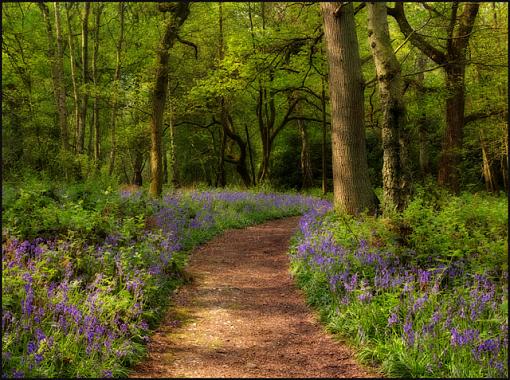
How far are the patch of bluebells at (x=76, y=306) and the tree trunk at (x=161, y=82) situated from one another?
7353 mm

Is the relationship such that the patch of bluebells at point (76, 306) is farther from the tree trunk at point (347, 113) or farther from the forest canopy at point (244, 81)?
the forest canopy at point (244, 81)

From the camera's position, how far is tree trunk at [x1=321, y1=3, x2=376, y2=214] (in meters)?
9.73

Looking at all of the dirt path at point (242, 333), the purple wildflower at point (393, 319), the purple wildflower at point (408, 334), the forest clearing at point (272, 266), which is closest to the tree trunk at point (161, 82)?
the forest clearing at point (272, 266)

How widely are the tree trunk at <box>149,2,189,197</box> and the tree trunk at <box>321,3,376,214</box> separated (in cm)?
622

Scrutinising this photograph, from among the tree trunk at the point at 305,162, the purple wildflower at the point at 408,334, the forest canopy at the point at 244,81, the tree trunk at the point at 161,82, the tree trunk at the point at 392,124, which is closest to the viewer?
the purple wildflower at the point at 408,334

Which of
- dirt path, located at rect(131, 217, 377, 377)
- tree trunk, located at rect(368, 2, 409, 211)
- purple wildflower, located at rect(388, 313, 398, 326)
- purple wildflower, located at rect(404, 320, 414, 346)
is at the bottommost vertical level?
dirt path, located at rect(131, 217, 377, 377)

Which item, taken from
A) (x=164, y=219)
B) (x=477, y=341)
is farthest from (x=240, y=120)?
(x=477, y=341)

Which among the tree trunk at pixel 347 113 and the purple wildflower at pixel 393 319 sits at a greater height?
the tree trunk at pixel 347 113

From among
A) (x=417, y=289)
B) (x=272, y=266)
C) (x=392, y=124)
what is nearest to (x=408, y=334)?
(x=417, y=289)

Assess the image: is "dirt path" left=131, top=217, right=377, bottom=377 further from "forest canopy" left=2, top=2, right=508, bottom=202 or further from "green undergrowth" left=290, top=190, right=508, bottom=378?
"forest canopy" left=2, top=2, right=508, bottom=202

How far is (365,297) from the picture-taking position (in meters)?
5.43

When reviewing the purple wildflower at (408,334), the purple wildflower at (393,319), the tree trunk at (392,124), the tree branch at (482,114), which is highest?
the tree branch at (482,114)

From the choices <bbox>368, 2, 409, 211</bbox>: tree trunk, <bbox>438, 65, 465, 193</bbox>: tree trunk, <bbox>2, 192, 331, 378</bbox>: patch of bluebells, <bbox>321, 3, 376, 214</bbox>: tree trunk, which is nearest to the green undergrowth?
<bbox>368, 2, 409, 211</bbox>: tree trunk

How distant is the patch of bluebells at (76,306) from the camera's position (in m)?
4.09
